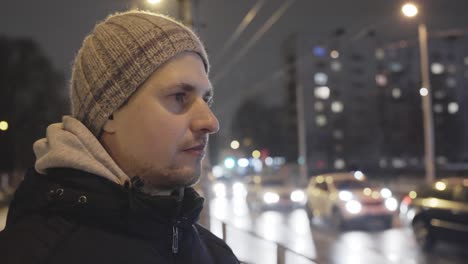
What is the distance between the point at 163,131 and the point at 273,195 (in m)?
26.5

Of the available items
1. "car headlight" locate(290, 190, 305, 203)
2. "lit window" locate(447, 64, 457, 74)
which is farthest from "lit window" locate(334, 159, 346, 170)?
"car headlight" locate(290, 190, 305, 203)

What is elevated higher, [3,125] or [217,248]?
[3,125]

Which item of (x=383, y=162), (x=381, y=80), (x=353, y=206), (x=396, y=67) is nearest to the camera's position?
(x=353, y=206)

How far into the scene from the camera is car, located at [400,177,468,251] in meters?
12.7

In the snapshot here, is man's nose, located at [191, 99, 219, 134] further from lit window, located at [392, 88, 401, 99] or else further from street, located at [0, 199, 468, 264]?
lit window, located at [392, 88, 401, 99]

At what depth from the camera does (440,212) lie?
13312mm

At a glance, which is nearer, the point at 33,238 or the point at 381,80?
the point at 33,238

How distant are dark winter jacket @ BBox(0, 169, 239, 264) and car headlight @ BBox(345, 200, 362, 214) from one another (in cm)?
1806

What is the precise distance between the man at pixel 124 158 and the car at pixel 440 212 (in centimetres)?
1227

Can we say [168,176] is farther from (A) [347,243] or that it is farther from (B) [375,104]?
(B) [375,104]

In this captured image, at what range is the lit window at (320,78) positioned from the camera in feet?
297

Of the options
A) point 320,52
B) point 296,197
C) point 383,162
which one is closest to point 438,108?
point 383,162

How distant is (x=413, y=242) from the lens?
15.2 metres

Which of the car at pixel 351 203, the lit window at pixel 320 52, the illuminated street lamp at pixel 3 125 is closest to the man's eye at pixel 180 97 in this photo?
the illuminated street lamp at pixel 3 125
